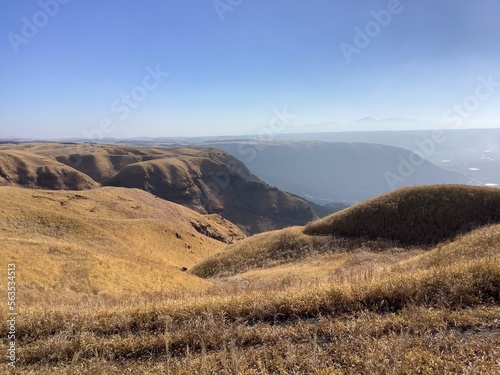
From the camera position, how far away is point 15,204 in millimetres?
44531

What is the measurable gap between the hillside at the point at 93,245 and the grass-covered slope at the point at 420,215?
19.3 meters

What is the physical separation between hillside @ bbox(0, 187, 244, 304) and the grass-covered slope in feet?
63.4

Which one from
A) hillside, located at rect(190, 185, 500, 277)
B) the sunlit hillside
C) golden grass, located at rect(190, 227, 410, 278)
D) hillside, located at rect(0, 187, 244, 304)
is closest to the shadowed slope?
hillside, located at rect(0, 187, 244, 304)

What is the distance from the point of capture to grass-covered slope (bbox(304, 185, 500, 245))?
32.3 metres

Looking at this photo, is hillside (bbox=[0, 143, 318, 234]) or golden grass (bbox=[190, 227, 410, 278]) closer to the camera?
golden grass (bbox=[190, 227, 410, 278])

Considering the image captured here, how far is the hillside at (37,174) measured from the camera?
397 ft

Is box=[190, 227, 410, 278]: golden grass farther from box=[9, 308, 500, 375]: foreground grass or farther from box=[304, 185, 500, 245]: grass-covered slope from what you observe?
box=[9, 308, 500, 375]: foreground grass

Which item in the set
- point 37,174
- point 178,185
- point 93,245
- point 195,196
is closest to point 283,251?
point 93,245

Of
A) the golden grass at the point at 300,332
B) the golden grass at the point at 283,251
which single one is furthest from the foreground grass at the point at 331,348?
the golden grass at the point at 283,251

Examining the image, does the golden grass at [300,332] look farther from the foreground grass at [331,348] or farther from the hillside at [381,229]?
the hillside at [381,229]

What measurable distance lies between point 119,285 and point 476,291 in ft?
81.1

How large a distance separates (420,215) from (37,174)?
143 meters

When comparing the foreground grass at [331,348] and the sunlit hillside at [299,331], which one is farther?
the sunlit hillside at [299,331]

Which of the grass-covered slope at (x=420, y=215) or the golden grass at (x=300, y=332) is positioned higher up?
the golden grass at (x=300, y=332)
